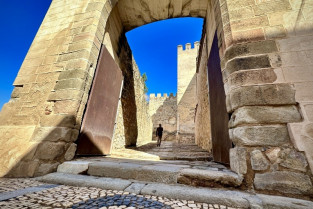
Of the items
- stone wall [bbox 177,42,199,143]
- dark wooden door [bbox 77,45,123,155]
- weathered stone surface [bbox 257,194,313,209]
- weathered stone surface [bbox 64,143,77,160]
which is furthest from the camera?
stone wall [bbox 177,42,199,143]

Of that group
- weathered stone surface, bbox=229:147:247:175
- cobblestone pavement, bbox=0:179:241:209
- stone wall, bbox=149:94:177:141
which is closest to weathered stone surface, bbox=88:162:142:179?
cobblestone pavement, bbox=0:179:241:209

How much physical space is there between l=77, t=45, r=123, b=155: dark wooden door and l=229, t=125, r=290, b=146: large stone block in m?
2.40

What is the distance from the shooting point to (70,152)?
6.59ft

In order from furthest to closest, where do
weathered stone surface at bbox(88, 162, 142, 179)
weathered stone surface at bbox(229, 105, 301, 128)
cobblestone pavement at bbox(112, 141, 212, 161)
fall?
cobblestone pavement at bbox(112, 141, 212, 161) < weathered stone surface at bbox(88, 162, 142, 179) < weathered stone surface at bbox(229, 105, 301, 128)

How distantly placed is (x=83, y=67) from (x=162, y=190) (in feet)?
7.45

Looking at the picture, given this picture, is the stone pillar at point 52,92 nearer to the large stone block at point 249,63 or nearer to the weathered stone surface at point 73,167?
the weathered stone surface at point 73,167

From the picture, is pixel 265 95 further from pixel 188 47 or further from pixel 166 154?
pixel 188 47

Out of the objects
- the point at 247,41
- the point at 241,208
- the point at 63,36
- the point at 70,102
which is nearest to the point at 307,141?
the point at 241,208

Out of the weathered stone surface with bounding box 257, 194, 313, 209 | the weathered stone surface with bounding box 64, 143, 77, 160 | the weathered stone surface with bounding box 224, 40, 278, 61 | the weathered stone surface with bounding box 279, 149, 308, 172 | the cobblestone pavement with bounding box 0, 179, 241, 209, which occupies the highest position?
the weathered stone surface with bounding box 224, 40, 278, 61

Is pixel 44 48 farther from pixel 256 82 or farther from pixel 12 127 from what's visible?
pixel 256 82

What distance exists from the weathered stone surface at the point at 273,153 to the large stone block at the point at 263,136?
47mm

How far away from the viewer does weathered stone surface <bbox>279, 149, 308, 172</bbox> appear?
3.86ft

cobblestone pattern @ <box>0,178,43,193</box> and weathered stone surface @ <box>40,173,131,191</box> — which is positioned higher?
weathered stone surface @ <box>40,173,131,191</box>

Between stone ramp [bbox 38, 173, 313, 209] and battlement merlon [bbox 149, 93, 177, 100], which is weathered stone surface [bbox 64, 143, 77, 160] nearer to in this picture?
stone ramp [bbox 38, 173, 313, 209]
